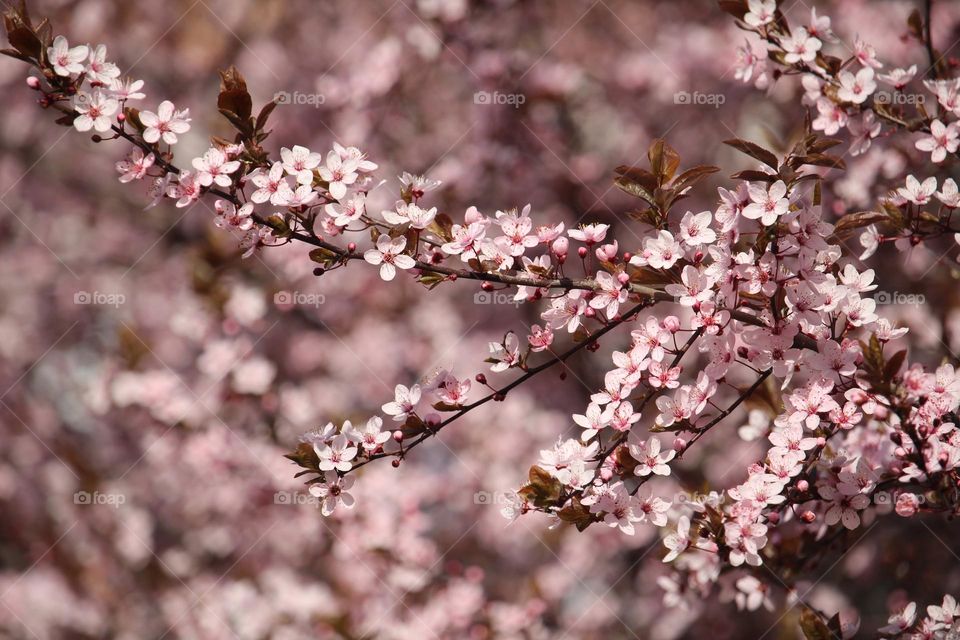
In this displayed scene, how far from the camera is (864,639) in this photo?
1897mm

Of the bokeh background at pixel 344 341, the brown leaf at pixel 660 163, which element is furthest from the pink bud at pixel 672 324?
the bokeh background at pixel 344 341

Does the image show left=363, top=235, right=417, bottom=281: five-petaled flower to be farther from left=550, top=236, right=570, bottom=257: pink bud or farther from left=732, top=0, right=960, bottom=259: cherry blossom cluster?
left=732, top=0, right=960, bottom=259: cherry blossom cluster

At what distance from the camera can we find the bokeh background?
3.04 meters

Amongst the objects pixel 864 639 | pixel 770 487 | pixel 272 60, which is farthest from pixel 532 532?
pixel 272 60

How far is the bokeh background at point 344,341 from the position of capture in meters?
3.04

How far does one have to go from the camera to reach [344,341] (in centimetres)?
467

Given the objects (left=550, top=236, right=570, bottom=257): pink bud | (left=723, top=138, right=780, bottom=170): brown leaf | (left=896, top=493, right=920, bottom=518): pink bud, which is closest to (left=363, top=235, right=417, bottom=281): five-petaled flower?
(left=550, top=236, right=570, bottom=257): pink bud

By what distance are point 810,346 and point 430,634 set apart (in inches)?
73.3

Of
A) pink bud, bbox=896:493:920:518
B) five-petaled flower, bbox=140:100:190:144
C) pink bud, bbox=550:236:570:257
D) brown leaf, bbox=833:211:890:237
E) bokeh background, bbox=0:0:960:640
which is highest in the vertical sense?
five-petaled flower, bbox=140:100:190:144

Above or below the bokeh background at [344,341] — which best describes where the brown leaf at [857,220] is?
above

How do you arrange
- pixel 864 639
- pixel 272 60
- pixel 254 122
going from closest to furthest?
pixel 254 122 < pixel 864 639 < pixel 272 60

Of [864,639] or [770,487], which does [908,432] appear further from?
[864,639]

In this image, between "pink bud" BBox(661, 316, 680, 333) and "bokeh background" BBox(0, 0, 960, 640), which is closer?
"pink bud" BBox(661, 316, 680, 333)

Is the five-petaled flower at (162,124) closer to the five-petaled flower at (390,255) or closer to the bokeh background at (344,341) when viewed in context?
the five-petaled flower at (390,255)
